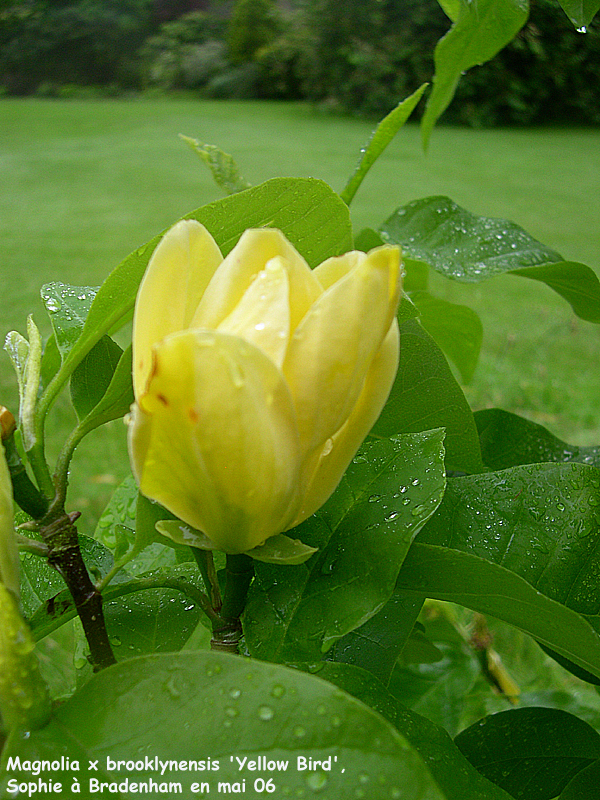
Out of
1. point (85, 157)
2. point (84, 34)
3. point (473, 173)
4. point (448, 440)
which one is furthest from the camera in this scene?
point (84, 34)

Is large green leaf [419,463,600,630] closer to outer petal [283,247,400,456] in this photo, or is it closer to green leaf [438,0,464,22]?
outer petal [283,247,400,456]

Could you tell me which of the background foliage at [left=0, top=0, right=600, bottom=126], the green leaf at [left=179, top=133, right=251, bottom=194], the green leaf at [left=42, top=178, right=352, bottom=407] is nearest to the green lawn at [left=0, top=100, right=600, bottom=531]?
the background foliage at [left=0, top=0, right=600, bottom=126]

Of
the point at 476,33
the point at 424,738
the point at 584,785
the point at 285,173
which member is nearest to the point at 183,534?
the point at 424,738

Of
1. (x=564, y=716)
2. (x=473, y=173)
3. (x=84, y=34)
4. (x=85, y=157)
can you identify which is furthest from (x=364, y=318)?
(x=84, y=34)

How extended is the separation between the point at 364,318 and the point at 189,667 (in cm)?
11

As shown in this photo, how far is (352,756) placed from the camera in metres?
0.19

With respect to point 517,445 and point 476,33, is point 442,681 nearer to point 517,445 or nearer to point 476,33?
point 517,445

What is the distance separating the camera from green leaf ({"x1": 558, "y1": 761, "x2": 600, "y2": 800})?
13.7 inches

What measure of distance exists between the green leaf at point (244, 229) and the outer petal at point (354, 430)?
3.6 inches

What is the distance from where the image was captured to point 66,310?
A: 32 cm

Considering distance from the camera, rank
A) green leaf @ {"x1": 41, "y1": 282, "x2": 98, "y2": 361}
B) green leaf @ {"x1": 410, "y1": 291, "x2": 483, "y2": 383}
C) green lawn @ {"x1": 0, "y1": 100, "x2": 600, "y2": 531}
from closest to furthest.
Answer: green leaf @ {"x1": 41, "y1": 282, "x2": 98, "y2": 361}, green leaf @ {"x1": 410, "y1": 291, "x2": 483, "y2": 383}, green lawn @ {"x1": 0, "y1": 100, "x2": 600, "y2": 531}

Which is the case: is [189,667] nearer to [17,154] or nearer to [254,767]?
[254,767]

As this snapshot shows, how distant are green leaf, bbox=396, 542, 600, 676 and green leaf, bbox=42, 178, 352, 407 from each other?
13 cm

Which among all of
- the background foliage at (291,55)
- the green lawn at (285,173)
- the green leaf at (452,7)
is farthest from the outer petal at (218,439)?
the background foliage at (291,55)
